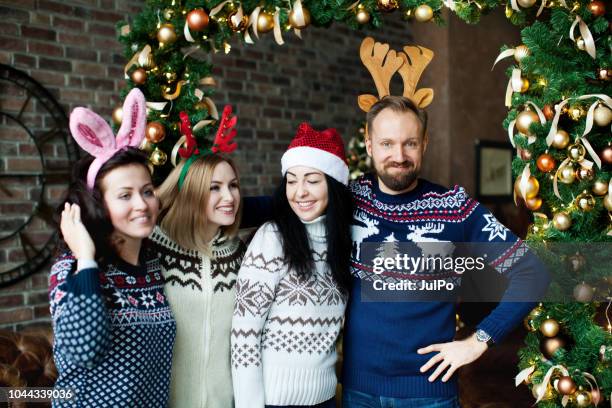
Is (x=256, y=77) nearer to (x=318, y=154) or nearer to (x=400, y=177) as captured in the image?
(x=318, y=154)

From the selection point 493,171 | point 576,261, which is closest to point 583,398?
point 576,261

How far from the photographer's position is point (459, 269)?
203cm

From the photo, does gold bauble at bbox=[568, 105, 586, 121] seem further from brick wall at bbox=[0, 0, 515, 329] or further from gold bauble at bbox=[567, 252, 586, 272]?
brick wall at bbox=[0, 0, 515, 329]

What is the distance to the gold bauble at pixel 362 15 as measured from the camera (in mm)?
2186

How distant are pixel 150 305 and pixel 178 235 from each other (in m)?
0.31

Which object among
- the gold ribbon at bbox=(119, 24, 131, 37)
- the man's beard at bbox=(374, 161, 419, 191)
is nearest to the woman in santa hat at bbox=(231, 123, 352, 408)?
the man's beard at bbox=(374, 161, 419, 191)

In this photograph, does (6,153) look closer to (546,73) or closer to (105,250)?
(105,250)

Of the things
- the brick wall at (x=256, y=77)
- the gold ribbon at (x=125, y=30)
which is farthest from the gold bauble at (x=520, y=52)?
the brick wall at (x=256, y=77)

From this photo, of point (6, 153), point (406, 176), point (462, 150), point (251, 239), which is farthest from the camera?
point (462, 150)

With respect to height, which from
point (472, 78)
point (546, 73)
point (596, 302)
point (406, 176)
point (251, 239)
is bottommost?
point (596, 302)

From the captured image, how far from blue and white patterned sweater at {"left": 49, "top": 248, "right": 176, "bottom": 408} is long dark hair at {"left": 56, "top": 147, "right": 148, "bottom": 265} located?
45mm

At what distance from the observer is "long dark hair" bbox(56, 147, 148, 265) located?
1.65m

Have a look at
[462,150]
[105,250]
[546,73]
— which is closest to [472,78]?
[462,150]

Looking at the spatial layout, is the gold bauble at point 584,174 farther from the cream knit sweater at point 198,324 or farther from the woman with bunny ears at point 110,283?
the woman with bunny ears at point 110,283
